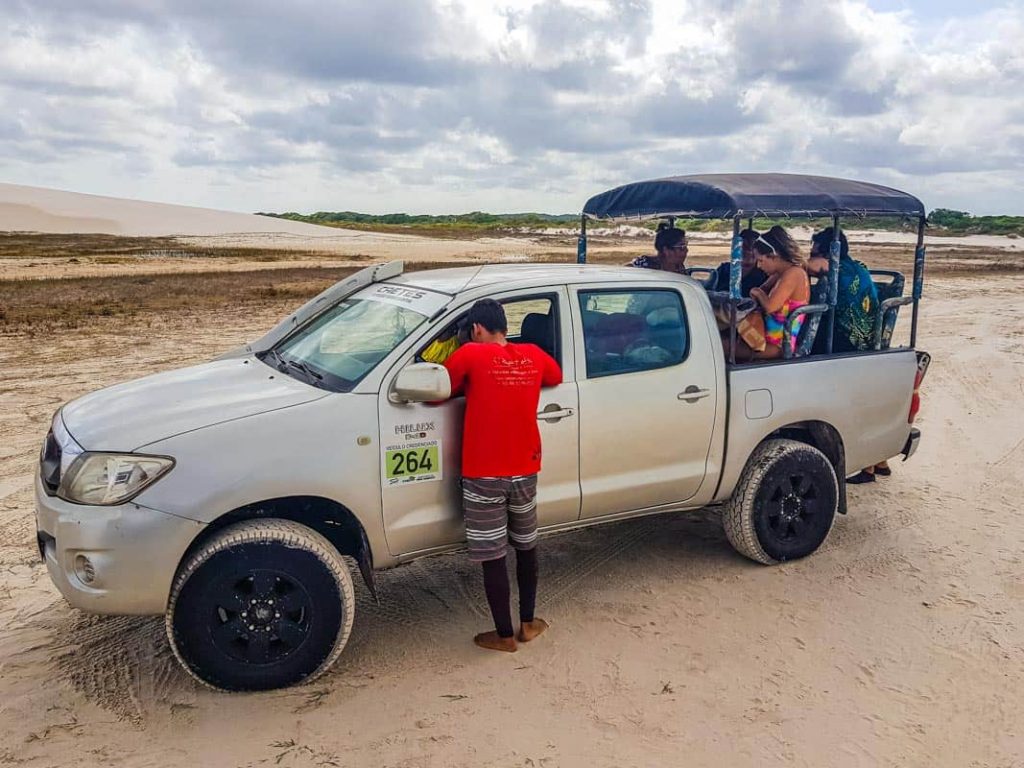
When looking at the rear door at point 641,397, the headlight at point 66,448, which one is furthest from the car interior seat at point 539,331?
the headlight at point 66,448

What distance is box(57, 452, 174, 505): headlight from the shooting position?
3.63 meters

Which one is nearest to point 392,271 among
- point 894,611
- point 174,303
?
point 894,611

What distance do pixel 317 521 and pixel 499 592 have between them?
0.92 meters

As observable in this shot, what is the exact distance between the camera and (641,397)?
4758mm

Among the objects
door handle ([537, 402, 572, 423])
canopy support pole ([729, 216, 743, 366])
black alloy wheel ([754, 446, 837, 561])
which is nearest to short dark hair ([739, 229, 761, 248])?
canopy support pole ([729, 216, 743, 366])

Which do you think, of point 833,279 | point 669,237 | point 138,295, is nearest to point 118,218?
point 138,295

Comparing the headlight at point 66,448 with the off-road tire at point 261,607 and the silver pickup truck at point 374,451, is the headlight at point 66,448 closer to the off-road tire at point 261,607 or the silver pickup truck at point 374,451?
the silver pickup truck at point 374,451

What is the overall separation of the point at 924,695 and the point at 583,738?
1.57 metres

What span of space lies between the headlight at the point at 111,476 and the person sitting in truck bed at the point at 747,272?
4.36 metres

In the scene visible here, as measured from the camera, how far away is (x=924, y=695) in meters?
3.99

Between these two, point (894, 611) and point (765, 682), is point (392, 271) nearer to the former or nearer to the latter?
point (765, 682)

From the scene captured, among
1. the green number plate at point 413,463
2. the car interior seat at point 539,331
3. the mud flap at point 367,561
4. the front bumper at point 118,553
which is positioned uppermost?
the car interior seat at point 539,331

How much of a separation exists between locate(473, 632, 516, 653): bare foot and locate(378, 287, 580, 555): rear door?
500 mm

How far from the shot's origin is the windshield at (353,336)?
4309mm
